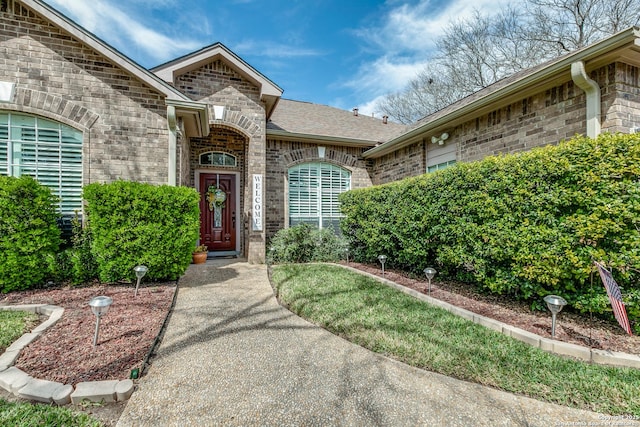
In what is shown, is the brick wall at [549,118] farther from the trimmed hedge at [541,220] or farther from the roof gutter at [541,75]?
the trimmed hedge at [541,220]

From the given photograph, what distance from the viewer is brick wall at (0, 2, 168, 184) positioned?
5422mm

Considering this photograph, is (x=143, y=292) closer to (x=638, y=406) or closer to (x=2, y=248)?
(x=2, y=248)

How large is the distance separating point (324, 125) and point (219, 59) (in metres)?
4.19

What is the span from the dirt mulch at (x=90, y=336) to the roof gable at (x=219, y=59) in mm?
5363

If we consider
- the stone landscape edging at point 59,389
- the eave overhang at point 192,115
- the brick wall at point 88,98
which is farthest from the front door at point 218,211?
the stone landscape edging at point 59,389

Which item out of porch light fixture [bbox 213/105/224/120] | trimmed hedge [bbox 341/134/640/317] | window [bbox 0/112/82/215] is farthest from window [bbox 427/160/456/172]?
window [bbox 0/112/82/215]

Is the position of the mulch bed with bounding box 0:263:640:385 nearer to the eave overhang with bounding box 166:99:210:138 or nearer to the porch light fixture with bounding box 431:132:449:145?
the eave overhang with bounding box 166:99:210:138

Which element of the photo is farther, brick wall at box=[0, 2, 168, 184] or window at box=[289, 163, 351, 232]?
window at box=[289, 163, 351, 232]

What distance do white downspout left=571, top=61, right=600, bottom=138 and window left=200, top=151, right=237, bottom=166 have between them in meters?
8.24

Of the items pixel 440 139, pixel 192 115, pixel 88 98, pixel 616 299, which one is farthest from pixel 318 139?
pixel 616 299

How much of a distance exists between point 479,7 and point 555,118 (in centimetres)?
1420

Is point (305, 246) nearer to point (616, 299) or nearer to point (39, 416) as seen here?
point (616, 299)

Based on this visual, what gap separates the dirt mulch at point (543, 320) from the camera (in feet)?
10.0

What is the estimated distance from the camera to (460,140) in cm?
693
